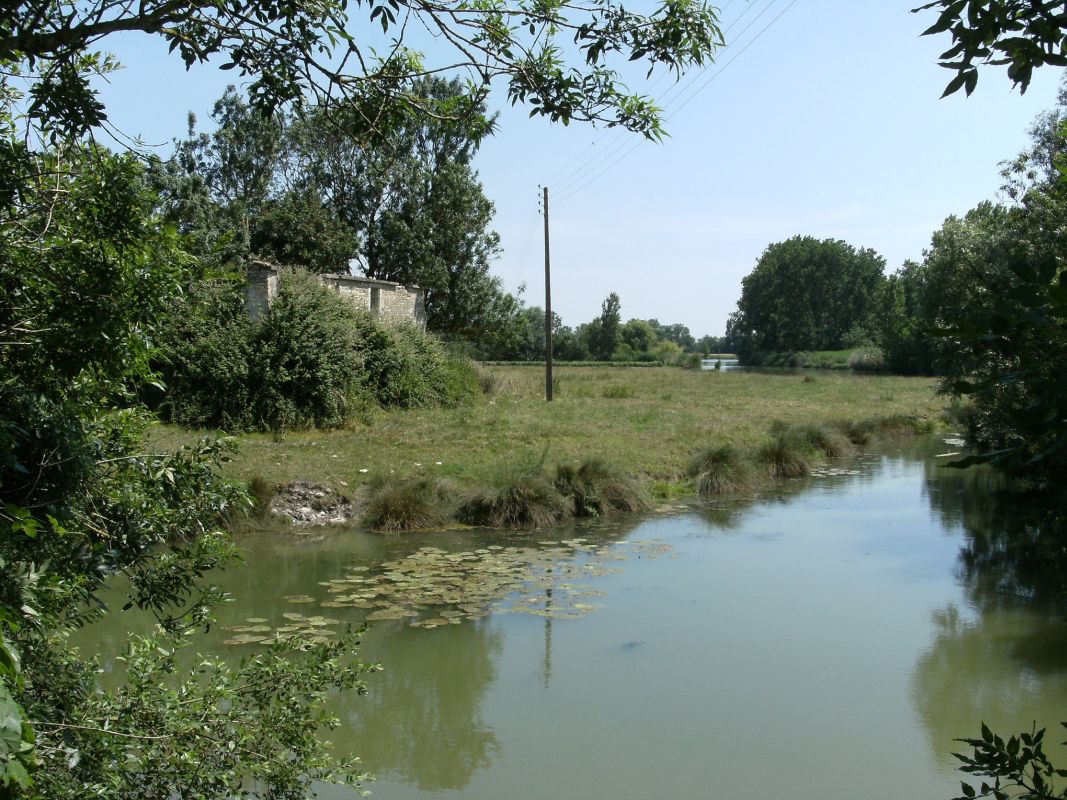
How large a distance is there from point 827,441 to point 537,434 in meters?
7.03

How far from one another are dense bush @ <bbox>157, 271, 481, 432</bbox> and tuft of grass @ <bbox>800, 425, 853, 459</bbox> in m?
10.0

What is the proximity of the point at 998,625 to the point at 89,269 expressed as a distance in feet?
27.7

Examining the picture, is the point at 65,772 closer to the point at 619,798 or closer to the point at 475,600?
the point at 619,798

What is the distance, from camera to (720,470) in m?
15.8

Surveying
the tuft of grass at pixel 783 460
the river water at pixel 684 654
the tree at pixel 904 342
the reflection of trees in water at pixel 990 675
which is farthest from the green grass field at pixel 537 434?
the tree at pixel 904 342

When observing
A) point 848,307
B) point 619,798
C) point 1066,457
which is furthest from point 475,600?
point 848,307

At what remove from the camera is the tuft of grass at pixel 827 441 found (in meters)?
19.9

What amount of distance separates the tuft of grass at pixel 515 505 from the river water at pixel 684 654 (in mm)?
612

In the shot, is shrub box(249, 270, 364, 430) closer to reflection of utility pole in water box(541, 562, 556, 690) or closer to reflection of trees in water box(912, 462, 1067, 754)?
reflection of utility pole in water box(541, 562, 556, 690)

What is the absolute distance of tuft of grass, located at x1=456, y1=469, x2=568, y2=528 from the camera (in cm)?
1262

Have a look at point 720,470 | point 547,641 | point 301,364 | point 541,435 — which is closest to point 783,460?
point 720,470

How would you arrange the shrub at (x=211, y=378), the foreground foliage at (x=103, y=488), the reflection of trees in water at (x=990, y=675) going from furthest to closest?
the shrub at (x=211, y=378) → the reflection of trees in water at (x=990, y=675) → the foreground foliage at (x=103, y=488)

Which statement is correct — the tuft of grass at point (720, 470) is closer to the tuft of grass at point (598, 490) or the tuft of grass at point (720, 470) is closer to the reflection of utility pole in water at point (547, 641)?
the tuft of grass at point (598, 490)

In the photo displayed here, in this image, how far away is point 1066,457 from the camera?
72.4 inches
